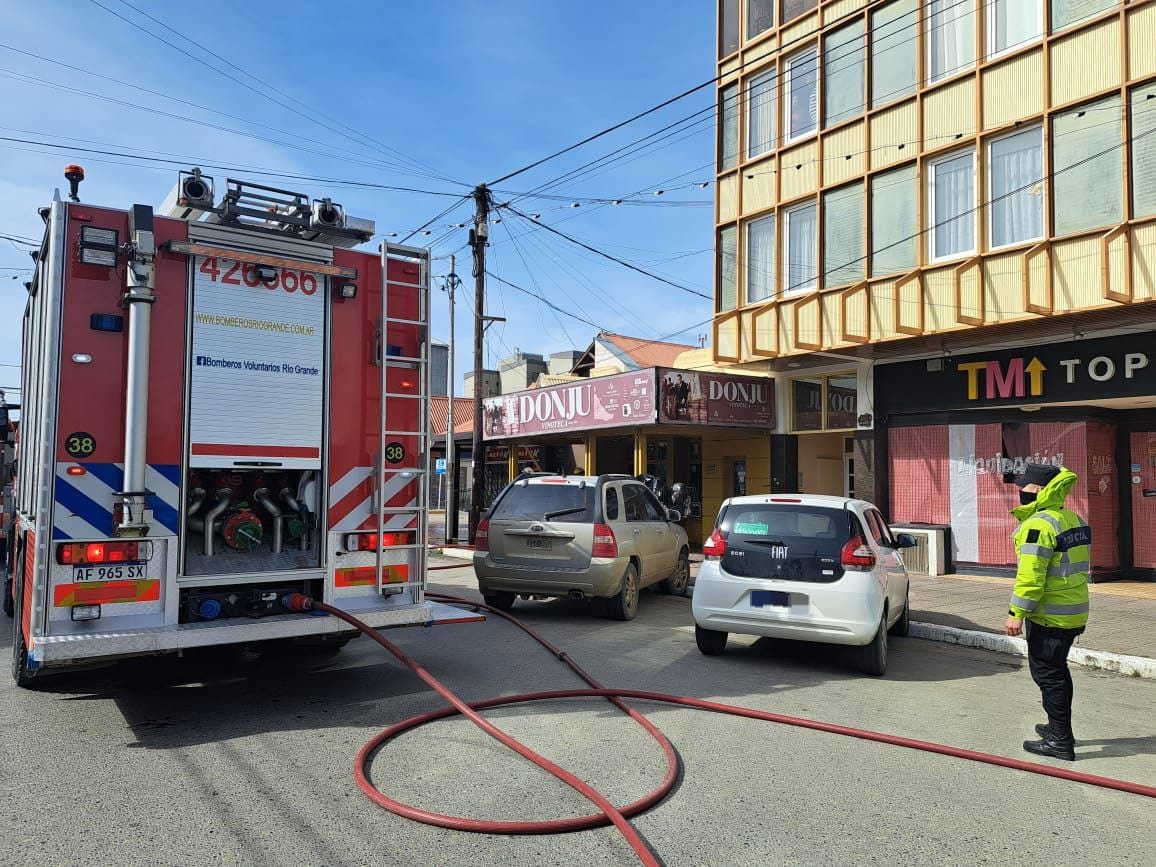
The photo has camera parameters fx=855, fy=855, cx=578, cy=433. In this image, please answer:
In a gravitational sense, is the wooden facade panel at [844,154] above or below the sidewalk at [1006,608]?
above

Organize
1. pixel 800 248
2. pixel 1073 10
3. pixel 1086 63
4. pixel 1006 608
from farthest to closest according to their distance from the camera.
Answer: pixel 800 248
pixel 1073 10
pixel 1086 63
pixel 1006 608

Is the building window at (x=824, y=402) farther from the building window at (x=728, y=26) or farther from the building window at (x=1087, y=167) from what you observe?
the building window at (x=728, y=26)

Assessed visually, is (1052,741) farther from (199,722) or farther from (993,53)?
(993,53)

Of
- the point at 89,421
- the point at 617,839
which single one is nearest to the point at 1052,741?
the point at 617,839

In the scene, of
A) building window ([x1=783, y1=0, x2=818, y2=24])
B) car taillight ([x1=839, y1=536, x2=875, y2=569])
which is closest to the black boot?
car taillight ([x1=839, y1=536, x2=875, y2=569])

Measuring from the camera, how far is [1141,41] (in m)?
11.9

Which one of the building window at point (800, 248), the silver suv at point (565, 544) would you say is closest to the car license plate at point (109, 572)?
the silver suv at point (565, 544)

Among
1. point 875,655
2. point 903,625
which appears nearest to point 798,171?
point 903,625

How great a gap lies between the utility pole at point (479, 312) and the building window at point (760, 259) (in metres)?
6.11

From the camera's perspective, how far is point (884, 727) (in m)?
5.78

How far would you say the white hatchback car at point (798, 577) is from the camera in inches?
283

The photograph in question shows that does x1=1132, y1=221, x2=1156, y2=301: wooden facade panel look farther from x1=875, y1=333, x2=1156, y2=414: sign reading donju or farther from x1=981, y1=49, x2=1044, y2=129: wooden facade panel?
x1=981, y1=49, x2=1044, y2=129: wooden facade panel

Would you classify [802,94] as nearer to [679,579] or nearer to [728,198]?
[728,198]

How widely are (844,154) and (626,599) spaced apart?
33.2ft
